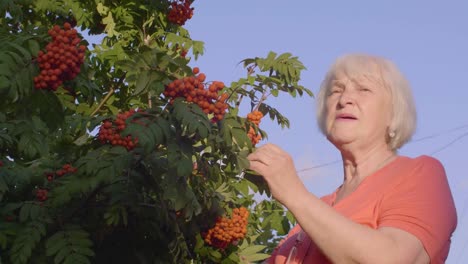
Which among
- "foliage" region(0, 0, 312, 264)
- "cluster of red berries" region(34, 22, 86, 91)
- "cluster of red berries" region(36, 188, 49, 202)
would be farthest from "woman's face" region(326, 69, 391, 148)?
"cluster of red berries" region(36, 188, 49, 202)

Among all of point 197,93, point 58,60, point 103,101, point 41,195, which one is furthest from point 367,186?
point 103,101

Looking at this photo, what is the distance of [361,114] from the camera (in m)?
2.32

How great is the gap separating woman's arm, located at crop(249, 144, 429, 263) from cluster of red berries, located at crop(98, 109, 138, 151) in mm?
1531

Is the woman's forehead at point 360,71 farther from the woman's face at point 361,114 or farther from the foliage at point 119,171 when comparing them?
the foliage at point 119,171

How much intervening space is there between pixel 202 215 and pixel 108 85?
8.80ft

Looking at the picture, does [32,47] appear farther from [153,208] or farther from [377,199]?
[377,199]

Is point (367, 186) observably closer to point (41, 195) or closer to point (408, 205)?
point (408, 205)

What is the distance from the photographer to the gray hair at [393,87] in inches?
93.0

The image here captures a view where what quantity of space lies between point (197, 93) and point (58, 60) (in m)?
0.66

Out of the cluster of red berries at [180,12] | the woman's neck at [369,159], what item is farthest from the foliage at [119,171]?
the cluster of red berries at [180,12]

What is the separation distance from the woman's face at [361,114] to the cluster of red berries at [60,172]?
Result: 5.18 ft

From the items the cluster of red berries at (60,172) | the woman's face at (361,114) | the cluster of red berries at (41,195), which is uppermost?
the woman's face at (361,114)

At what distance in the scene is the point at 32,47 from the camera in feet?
11.3

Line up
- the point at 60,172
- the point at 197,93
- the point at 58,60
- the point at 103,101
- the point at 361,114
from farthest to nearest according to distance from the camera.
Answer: the point at 103,101, the point at 60,172, the point at 58,60, the point at 197,93, the point at 361,114
